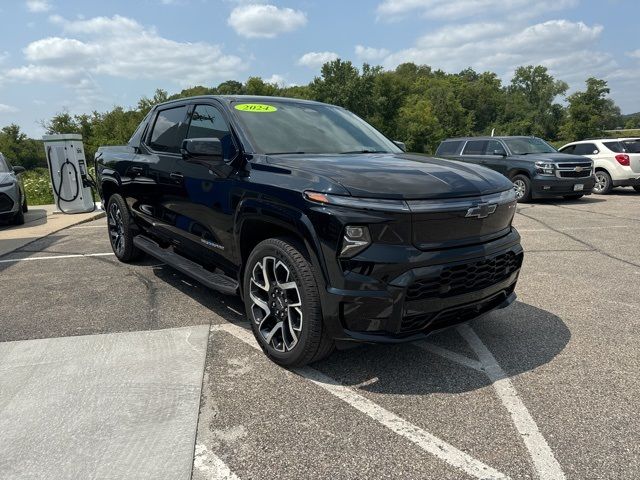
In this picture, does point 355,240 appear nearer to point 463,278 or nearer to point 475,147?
point 463,278

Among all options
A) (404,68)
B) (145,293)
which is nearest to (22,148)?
(404,68)

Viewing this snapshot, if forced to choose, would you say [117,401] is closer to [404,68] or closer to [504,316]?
[504,316]

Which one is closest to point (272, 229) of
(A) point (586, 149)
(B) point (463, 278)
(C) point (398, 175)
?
(C) point (398, 175)

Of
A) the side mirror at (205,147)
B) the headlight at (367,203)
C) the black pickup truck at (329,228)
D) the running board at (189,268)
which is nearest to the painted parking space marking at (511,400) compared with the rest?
the black pickup truck at (329,228)

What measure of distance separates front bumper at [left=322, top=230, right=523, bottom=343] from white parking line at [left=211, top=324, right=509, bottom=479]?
1.19ft

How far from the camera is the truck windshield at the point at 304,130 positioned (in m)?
3.62

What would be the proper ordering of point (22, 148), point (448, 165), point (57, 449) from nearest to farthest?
point (57, 449) < point (448, 165) < point (22, 148)

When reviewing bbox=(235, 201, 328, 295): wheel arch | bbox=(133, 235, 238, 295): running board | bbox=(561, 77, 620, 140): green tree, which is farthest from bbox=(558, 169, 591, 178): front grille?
bbox=(561, 77, 620, 140): green tree

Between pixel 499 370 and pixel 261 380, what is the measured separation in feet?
5.11

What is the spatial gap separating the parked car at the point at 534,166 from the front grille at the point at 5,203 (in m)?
9.30

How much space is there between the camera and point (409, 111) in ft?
221

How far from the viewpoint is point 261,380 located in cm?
303

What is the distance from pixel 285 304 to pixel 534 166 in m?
10.8

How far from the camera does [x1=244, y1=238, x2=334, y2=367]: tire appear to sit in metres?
2.85
